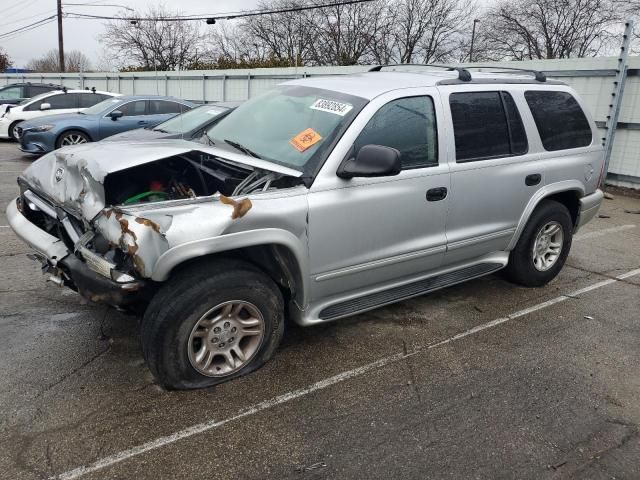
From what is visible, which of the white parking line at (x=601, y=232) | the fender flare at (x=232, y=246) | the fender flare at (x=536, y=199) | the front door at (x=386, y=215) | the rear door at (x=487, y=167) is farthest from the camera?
the white parking line at (x=601, y=232)

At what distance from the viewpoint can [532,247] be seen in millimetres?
4656

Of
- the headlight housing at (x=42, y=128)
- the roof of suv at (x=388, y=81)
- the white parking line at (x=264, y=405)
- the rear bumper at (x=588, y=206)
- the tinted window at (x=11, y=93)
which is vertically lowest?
the white parking line at (x=264, y=405)

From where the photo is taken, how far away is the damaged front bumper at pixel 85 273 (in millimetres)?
2766

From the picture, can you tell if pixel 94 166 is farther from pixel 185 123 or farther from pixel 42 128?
pixel 42 128

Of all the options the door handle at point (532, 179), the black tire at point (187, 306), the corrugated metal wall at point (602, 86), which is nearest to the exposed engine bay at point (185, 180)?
the black tire at point (187, 306)

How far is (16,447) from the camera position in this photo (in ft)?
8.37

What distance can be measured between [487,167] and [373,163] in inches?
52.0

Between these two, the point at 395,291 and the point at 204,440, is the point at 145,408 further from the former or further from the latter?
the point at 395,291

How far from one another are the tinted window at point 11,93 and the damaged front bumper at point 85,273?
15.5 meters

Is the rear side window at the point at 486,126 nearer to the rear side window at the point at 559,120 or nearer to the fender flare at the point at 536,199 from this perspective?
the rear side window at the point at 559,120

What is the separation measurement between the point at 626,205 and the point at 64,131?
11.0 meters

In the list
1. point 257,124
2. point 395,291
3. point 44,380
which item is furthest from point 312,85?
point 44,380

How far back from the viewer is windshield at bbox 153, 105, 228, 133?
790 centimetres

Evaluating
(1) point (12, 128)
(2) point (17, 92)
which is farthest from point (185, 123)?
(2) point (17, 92)
